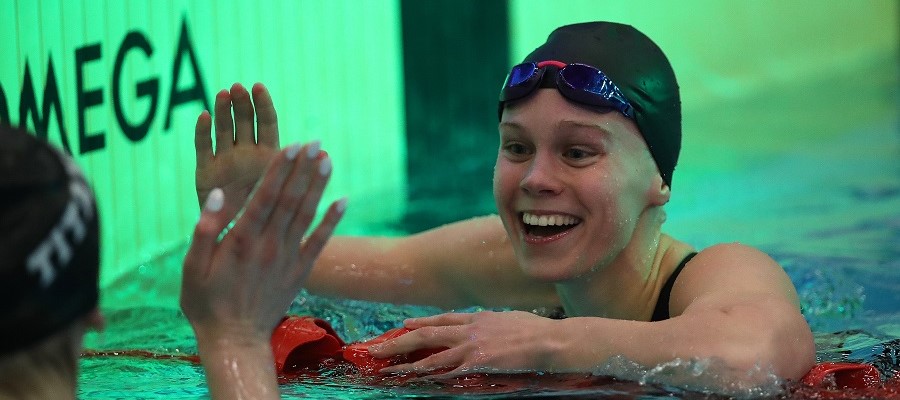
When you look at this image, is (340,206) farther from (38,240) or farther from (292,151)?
(38,240)

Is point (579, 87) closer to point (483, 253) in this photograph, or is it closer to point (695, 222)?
point (483, 253)

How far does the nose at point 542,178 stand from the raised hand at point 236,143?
729 millimetres

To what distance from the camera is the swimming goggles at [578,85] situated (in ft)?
8.88

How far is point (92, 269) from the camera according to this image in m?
1.42

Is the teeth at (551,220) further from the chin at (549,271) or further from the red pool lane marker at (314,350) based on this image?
the red pool lane marker at (314,350)

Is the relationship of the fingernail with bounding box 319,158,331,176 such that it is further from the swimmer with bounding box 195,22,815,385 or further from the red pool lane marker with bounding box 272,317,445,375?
the red pool lane marker with bounding box 272,317,445,375

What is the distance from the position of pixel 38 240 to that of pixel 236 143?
0.89m

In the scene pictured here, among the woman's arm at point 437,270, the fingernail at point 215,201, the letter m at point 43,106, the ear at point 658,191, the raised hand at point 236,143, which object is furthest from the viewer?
the letter m at point 43,106

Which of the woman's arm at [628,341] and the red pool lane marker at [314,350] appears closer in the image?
the woman's arm at [628,341]

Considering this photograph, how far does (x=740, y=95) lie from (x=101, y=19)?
513cm

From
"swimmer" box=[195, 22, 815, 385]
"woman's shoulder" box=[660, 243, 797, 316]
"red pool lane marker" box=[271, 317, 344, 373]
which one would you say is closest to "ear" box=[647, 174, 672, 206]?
"swimmer" box=[195, 22, 815, 385]

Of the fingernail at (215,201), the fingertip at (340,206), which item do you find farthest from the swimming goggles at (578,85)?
the fingernail at (215,201)

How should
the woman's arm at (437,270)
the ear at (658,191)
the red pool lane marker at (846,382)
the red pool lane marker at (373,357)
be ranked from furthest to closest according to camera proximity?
the woman's arm at (437,270) → the ear at (658,191) → the red pool lane marker at (373,357) → the red pool lane marker at (846,382)

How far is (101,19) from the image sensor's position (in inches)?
194
